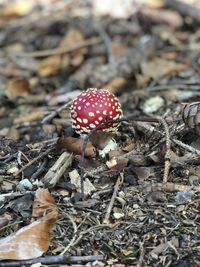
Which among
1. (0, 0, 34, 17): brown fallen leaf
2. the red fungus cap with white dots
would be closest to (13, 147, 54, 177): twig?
the red fungus cap with white dots

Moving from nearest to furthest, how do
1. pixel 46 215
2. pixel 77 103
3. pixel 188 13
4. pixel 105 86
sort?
pixel 46 215, pixel 77 103, pixel 105 86, pixel 188 13

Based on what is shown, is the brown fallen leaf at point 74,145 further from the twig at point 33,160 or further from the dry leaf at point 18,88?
the dry leaf at point 18,88

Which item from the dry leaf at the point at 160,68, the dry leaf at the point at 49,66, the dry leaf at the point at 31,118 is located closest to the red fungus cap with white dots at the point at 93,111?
the dry leaf at the point at 31,118

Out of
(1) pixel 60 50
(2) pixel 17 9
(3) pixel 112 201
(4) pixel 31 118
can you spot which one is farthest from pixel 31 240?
(2) pixel 17 9

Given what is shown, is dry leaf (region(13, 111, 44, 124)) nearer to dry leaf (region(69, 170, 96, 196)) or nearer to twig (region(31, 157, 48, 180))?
twig (region(31, 157, 48, 180))

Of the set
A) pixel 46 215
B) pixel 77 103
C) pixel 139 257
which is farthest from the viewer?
pixel 77 103

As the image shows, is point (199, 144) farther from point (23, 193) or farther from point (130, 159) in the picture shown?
point (23, 193)

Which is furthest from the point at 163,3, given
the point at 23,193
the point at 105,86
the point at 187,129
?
the point at 23,193
